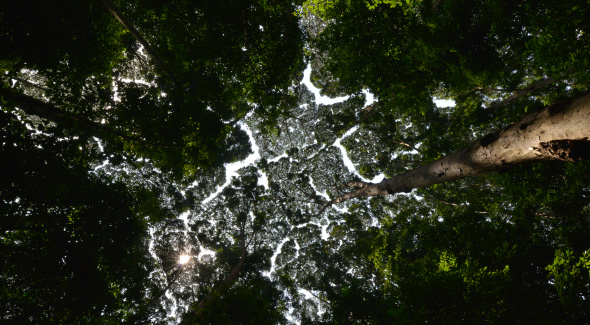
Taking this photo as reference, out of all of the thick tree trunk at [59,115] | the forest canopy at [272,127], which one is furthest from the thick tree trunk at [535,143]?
the thick tree trunk at [59,115]

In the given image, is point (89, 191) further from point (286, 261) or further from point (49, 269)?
point (286, 261)

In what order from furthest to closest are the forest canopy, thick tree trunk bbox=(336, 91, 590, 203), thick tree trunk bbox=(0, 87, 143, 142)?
thick tree trunk bbox=(0, 87, 143, 142) < the forest canopy < thick tree trunk bbox=(336, 91, 590, 203)

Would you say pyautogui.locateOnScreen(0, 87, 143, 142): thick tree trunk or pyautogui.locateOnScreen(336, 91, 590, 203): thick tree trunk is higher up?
pyautogui.locateOnScreen(0, 87, 143, 142): thick tree trunk

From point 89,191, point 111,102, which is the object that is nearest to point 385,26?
point 111,102

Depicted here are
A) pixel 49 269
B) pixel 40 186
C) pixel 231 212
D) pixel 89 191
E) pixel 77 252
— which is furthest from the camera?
pixel 231 212

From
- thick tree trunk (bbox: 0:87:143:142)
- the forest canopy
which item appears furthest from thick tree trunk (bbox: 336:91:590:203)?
thick tree trunk (bbox: 0:87:143:142)

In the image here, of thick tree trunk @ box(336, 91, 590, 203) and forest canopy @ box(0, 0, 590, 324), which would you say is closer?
thick tree trunk @ box(336, 91, 590, 203)

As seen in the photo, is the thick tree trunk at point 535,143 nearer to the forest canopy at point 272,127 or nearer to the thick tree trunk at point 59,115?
the forest canopy at point 272,127

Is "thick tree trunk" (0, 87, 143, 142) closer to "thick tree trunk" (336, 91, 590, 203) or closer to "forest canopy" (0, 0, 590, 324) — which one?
"forest canopy" (0, 0, 590, 324)
